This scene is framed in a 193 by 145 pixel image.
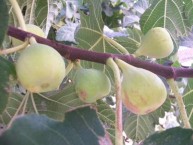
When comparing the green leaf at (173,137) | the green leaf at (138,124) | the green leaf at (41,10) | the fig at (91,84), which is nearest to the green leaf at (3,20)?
the fig at (91,84)

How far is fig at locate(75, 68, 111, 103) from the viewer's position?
0.73m

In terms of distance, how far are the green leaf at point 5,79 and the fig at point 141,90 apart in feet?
0.61

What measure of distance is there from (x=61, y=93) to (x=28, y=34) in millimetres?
288

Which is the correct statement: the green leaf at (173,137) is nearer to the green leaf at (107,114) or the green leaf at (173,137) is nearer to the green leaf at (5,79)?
the green leaf at (5,79)

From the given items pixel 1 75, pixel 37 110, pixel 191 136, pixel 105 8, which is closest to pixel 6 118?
pixel 37 110

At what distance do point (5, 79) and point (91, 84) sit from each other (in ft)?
0.49

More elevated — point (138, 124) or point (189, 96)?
point (189, 96)

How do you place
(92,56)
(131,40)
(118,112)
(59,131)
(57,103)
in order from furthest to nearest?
(131,40)
(57,103)
(92,56)
(118,112)
(59,131)

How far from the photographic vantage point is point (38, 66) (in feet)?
2.04

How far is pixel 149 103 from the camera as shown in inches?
26.8

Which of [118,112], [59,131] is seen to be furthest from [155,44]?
A: [59,131]

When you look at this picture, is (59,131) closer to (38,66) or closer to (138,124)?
(38,66)

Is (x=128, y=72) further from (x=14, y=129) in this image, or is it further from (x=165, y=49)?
(x=14, y=129)

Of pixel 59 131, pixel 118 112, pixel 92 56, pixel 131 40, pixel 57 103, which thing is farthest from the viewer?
pixel 131 40
